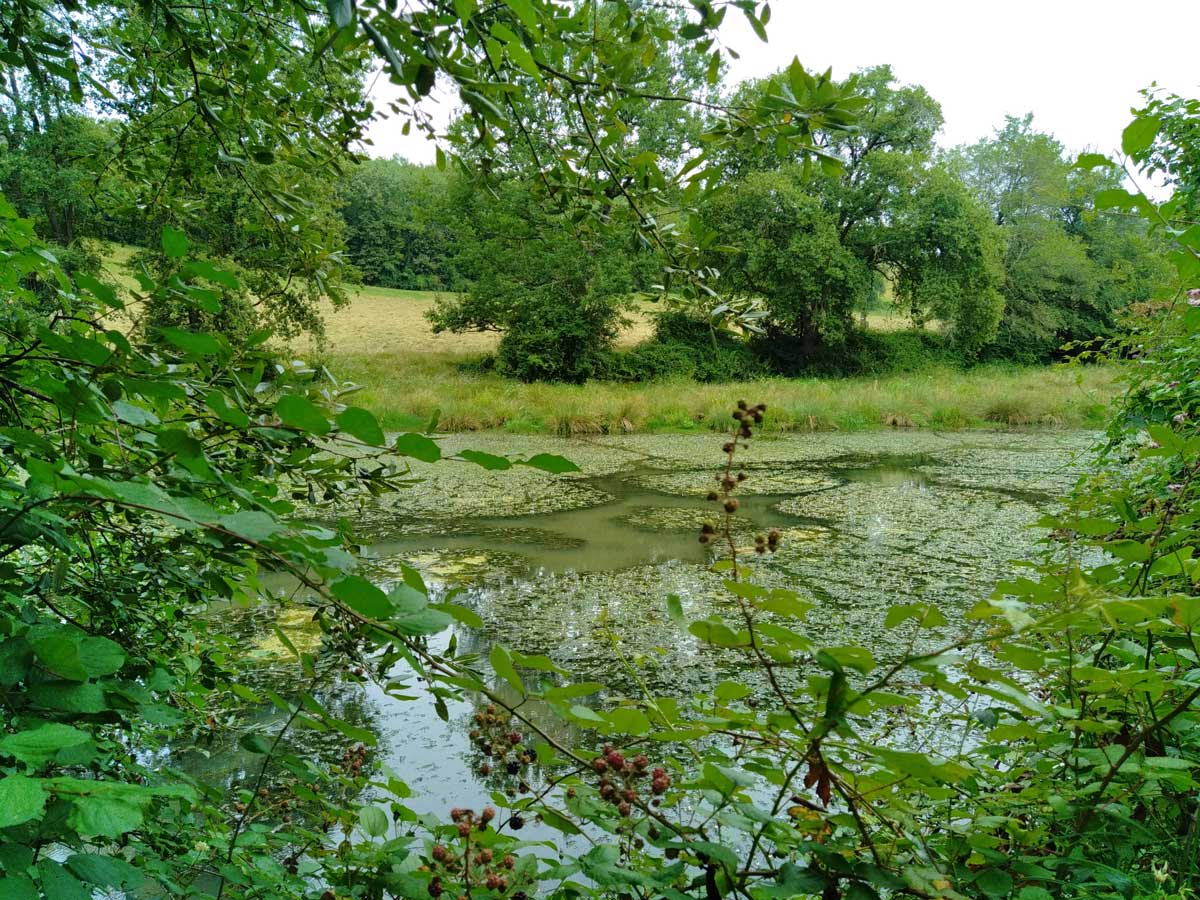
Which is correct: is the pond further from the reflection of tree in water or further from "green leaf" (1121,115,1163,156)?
"green leaf" (1121,115,1163,156)

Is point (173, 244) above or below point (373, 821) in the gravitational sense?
above

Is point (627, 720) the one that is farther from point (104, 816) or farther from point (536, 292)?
point (536, 292)

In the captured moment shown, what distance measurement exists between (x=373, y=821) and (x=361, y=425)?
1.91 ft

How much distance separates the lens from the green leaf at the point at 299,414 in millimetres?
515

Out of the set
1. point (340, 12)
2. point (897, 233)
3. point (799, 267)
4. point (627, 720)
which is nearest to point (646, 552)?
point (627, 720)

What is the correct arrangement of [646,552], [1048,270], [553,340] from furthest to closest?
[1048,270] < [553,340] < [646,552]

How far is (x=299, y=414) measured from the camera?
525mm

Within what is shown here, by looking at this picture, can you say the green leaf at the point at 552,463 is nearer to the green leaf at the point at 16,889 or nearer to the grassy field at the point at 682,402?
the green leaf at the point at 16,889

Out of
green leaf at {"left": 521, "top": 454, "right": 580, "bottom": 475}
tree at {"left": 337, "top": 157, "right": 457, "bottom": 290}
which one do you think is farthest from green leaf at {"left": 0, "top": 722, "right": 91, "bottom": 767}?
tree at {"left": 337, "top": 157, "right": 457, "bottom": 290}

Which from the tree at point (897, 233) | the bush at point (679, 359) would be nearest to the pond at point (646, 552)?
the bush at point (679, 359)

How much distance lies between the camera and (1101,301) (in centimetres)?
2273

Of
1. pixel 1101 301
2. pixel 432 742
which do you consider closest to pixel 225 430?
pixel 432 742

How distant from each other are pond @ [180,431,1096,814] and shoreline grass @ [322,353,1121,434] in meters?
1.63

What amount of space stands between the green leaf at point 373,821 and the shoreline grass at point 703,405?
9172 mm
